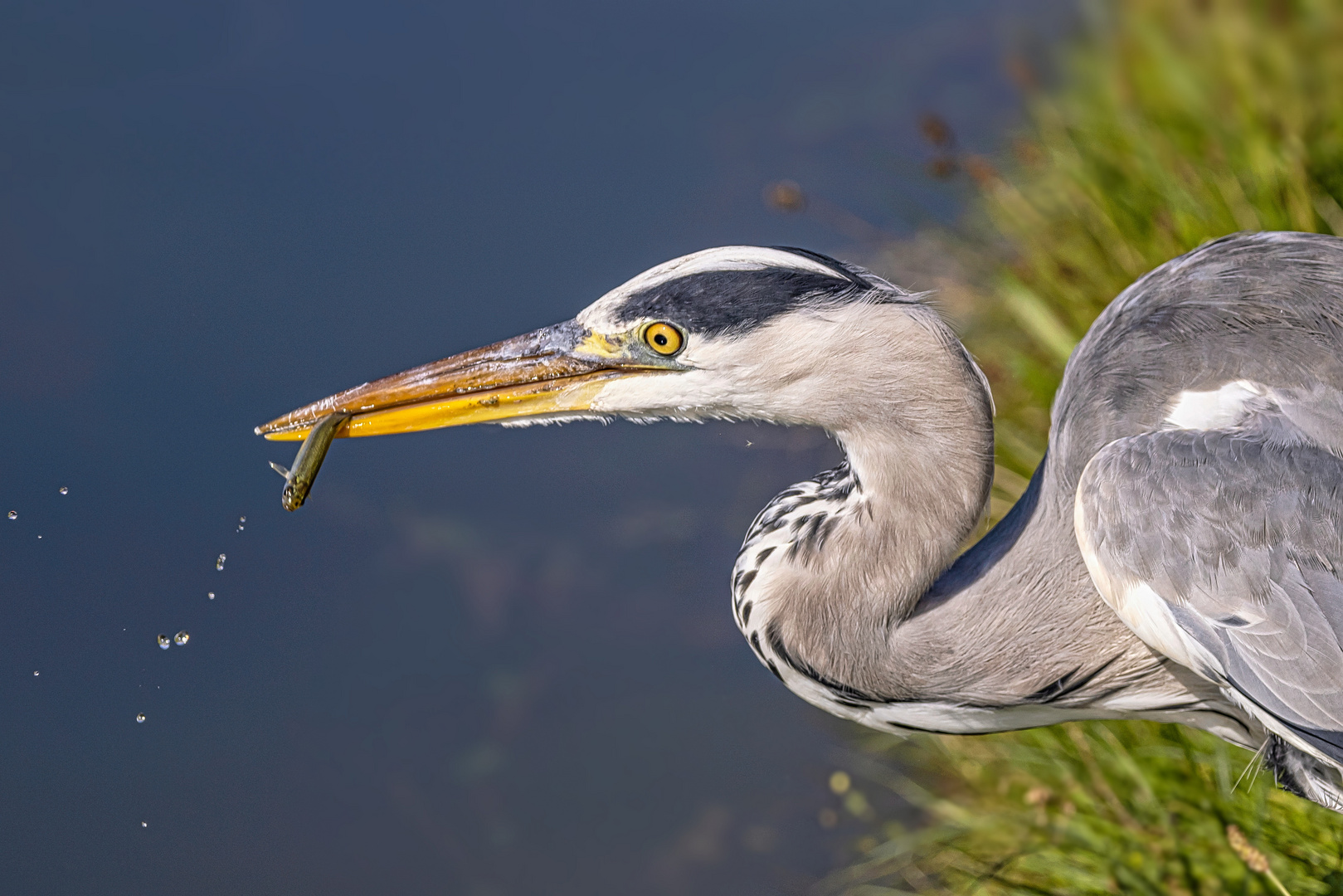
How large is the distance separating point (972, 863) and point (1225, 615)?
147 centimetres

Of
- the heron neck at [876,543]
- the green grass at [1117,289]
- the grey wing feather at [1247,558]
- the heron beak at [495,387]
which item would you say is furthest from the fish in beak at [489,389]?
the green grass at [1117,289]

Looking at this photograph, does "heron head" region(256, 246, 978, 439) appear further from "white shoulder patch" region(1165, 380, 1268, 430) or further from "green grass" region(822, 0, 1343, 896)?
"green grass" region(822, 0, 1343, 896)

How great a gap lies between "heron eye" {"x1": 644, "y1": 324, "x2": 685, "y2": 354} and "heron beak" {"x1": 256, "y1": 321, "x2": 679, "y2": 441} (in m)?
0.02

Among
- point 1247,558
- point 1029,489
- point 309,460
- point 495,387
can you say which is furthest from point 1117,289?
point 309,460

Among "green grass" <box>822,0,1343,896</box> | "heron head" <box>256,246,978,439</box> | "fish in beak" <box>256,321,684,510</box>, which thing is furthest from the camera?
"green grass" <box>822,0,1343,896</box>

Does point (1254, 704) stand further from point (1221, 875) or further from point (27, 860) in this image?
point (27, 860)

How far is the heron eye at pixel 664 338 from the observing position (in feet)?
5.65

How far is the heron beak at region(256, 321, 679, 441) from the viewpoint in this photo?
1.79 m

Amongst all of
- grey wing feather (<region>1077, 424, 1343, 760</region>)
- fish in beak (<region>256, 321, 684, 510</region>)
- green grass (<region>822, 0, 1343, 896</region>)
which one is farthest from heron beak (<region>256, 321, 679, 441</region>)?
green grass (<region>822, 0, 1343, 896</region>)

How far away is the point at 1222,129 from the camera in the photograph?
3.52 meters

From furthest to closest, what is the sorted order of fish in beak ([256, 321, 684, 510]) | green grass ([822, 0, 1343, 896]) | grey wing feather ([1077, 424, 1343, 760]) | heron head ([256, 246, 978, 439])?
green grass ([822, 0, 1343, 896]) → fish in beak ([256, 321, 684, 510]) → heron head ([256, 246, 978, 439]) → grey wing feather ([1077, 424, 1343, 760])

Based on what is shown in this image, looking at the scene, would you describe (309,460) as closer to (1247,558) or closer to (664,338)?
(664,338)

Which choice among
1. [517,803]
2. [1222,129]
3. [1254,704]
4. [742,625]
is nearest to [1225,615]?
[1254,704]

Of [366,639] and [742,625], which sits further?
[366,639]
